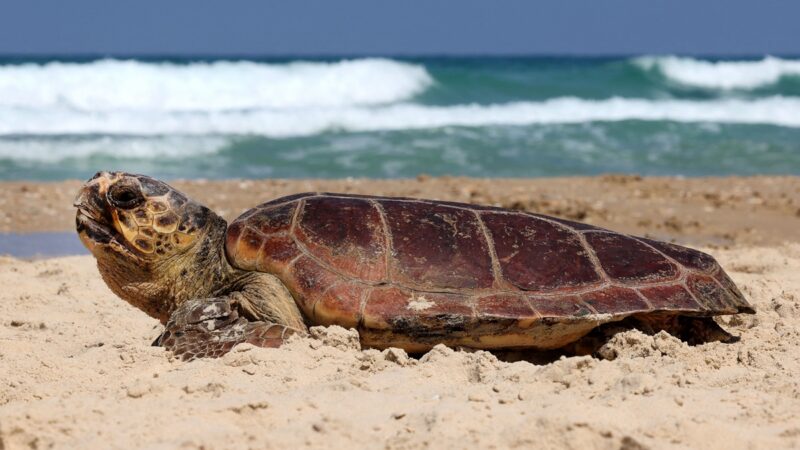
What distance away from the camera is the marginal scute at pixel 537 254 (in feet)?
12.9

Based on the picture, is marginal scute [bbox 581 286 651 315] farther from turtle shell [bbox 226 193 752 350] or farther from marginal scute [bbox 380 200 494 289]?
marginal scute [bbox 380 200 494 289]

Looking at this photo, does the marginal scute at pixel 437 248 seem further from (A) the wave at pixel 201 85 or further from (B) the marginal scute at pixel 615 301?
(A) the wave at pixel 201 85

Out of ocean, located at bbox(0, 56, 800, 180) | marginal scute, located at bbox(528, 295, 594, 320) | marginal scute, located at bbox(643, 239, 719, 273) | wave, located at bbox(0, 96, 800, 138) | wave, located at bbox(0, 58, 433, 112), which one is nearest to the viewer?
marginal scute, located at bbox(528, 295, 594, 320)

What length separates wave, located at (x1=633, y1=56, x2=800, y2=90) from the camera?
3400cm

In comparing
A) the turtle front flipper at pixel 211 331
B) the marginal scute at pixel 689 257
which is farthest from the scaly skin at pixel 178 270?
the marginal scute at pixel 689 257

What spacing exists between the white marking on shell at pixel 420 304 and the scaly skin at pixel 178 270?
49 centimetres

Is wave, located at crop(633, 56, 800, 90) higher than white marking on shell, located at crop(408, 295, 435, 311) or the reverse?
the reverse

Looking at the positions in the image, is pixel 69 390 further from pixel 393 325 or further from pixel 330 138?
pixel 330 138

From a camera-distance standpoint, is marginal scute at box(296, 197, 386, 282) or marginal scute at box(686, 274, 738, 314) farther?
marginal scute at box(686, 274, 738, 314)

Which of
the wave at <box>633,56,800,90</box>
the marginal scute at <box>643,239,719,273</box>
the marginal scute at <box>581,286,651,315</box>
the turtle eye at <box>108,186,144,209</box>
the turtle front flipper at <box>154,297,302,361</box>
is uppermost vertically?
the turtle eye at <box>108,186,144,209</box>

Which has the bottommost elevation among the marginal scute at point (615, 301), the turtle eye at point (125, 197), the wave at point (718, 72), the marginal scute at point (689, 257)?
the wave at point (718, 72)

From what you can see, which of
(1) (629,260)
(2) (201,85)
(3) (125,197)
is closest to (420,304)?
(1) (629,260)

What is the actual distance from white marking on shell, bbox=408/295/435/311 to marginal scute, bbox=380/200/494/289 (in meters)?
0.07

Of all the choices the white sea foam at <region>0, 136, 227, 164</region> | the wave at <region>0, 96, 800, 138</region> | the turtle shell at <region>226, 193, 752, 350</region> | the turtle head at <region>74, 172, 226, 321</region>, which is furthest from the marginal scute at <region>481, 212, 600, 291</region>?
the wave at <region>0, 96, 800, 138</region>
